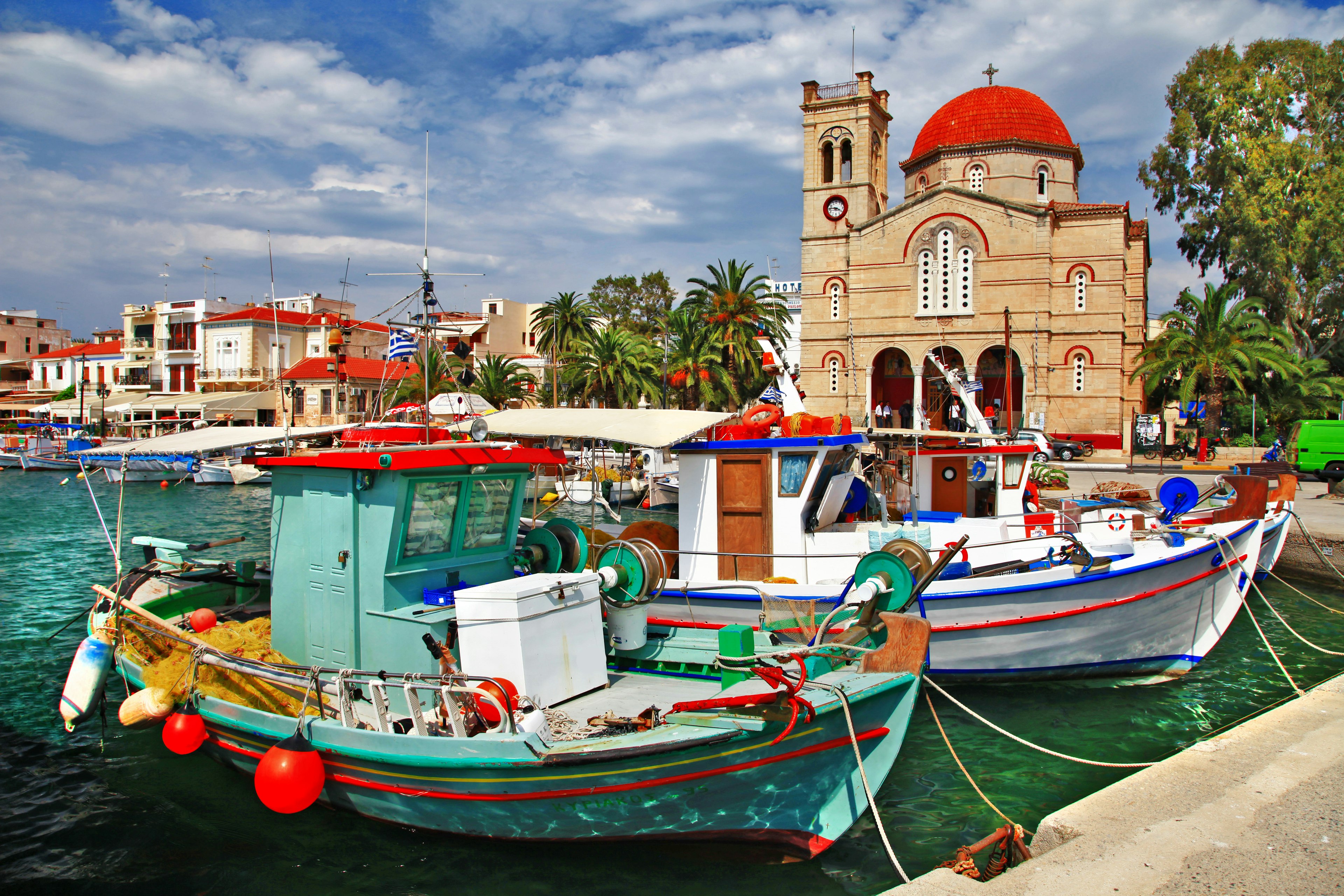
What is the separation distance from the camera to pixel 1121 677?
10.8m

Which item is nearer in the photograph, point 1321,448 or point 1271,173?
point 1321,448

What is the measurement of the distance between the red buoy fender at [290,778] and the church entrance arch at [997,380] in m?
38.2

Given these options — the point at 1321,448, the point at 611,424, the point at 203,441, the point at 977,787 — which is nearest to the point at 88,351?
the point at 203,441

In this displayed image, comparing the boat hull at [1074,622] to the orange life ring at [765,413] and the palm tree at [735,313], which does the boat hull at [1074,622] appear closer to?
the orange life ring at [765,413]

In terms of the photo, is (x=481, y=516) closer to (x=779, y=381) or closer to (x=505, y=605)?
(x=505, y=605)

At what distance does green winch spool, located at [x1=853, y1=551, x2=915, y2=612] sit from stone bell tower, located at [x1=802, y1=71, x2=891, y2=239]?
39.2 metres

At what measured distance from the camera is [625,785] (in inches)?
219

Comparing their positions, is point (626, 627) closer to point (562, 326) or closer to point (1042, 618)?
point (1042, 618)

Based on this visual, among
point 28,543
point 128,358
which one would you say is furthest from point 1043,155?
point 128,358

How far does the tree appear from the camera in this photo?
3547cm

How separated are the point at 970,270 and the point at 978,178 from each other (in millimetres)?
5429

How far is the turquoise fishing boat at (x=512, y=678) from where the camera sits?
5.65 m

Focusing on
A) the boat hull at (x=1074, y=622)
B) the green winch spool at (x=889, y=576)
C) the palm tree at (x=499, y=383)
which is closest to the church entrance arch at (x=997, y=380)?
the palm tree at (x=499, y=383)

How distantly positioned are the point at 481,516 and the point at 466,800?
283cm
